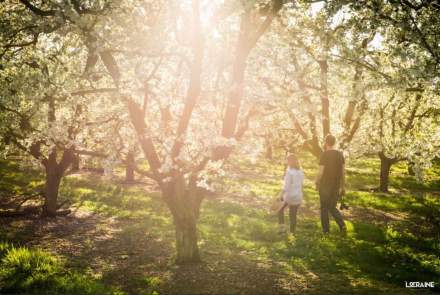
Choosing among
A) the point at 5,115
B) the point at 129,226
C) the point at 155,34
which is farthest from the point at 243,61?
the point at 5,115

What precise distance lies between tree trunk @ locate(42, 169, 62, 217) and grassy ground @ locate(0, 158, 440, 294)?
606 millimetres

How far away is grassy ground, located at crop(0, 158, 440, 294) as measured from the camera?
32.0 feet

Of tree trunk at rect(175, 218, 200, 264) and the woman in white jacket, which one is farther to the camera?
the woman in white jacket

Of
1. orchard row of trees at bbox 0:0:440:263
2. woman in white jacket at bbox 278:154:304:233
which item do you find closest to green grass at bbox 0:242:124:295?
orchard row of trees at bbox 0:0:440:263

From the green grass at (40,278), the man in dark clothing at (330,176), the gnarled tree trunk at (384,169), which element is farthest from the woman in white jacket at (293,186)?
the gnarled tree trunk at (384,169)

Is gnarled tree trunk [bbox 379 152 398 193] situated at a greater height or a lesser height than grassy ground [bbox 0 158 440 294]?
greater

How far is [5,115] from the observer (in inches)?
628

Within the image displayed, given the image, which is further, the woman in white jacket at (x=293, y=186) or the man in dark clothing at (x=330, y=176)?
the woman in white jacket at (x=293, y=186)

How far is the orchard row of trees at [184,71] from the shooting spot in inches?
426

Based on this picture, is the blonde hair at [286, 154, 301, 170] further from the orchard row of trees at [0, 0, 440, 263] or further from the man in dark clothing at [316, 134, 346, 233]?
the orchard row of trees at [0, 0, 440, 263]

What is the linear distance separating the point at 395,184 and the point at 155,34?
97.3 feet

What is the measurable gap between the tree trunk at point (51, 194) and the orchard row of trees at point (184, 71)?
0.18 ft

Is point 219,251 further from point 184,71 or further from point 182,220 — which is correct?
point 184,71

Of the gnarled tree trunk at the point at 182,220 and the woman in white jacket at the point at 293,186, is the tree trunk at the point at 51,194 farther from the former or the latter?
the woman in white jacket at the point at 293,186
